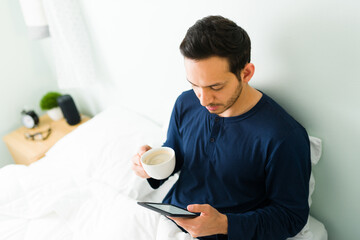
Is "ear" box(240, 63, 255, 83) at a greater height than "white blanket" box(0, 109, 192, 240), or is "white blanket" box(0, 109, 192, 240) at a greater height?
"ear" box(240, 63, 255, 83)

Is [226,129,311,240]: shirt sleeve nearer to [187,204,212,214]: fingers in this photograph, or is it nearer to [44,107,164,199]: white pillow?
[187,204,212,214]: fingers

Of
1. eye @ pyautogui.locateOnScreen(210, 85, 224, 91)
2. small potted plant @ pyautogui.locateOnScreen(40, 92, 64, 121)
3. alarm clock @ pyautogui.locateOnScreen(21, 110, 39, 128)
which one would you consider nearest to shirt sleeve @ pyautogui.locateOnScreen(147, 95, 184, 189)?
eye @ pyautogui.locateOnScreen(210, 85, 224, 91)

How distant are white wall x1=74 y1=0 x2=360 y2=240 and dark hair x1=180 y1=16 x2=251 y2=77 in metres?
0.15

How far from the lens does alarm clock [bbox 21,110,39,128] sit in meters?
1.86

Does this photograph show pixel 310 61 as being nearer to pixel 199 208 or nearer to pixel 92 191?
pixel 199 208

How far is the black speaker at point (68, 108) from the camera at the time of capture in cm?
175

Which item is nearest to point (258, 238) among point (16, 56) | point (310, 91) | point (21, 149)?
point (310, 91)

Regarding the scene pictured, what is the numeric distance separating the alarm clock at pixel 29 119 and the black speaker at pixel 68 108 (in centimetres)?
27

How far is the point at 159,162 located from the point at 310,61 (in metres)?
0.56

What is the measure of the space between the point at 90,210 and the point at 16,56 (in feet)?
4.65

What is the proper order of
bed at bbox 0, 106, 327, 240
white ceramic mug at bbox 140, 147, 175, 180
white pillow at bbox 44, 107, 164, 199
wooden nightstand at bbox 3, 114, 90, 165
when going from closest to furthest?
white ceramic mug at bbox 140, 147, 175, 180
bed at bbox 0, 106, 327, 240
white pillow at bbox 44, 107, 164, 199
wooden nightstand at bbox 3, 114, 90, 165

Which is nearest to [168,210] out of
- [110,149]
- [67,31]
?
[110,149]

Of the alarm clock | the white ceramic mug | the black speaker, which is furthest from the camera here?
the alarm clock

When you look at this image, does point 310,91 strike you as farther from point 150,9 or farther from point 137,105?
point 137,105
